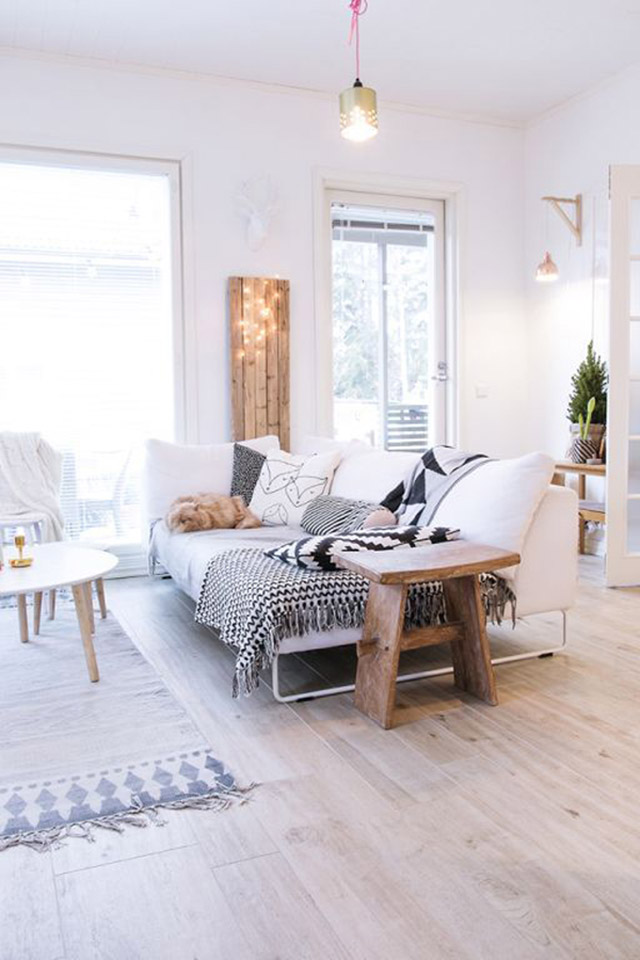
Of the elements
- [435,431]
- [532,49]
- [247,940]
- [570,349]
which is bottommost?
[247,940]

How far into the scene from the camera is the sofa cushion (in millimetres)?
4359

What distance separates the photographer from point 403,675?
115 inches

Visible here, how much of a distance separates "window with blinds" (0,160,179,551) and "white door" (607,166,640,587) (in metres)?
2.43

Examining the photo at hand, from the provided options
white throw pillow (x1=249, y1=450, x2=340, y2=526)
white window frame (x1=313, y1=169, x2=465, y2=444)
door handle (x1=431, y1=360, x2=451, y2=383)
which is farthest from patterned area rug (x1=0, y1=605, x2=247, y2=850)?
door handle (x1=431, y1=360, x2=451, y2=383)

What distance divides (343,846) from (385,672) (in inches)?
28.7

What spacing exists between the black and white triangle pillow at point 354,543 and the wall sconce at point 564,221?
2766mm

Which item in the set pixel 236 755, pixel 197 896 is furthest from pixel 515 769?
pixel 197 896

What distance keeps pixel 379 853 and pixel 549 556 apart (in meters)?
1.53

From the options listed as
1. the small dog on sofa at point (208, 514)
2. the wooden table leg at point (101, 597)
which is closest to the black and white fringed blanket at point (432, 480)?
the small dog on sofa at point (208, 514)

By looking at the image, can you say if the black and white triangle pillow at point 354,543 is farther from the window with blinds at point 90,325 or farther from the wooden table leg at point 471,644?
the window with blinds at point 90,325

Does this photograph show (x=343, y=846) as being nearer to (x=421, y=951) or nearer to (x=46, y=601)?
(x=421, y=951)

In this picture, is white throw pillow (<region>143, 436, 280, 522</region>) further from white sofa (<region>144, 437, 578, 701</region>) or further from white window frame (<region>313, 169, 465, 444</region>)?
white window frame (<region>313, 169, 465, 444</region>)

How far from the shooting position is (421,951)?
1.47 metres

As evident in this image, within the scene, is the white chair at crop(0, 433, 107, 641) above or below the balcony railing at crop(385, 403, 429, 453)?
below
